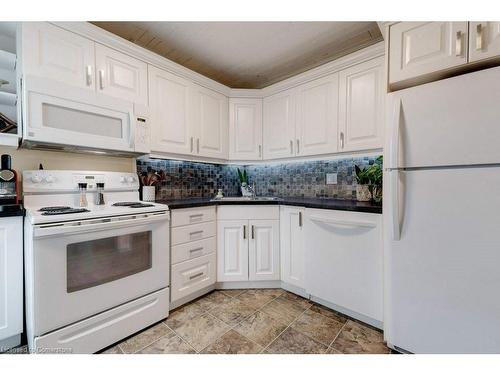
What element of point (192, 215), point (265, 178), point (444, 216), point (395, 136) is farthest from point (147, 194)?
point (444, 216)

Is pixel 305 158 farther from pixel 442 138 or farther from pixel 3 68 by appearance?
pixel 3 68

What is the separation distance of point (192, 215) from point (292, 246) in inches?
37.3

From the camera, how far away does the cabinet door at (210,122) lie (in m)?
2.20

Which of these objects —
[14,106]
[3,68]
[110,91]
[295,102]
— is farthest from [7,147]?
[295,102]

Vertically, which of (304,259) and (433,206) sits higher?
(433,206)

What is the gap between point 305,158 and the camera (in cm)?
221

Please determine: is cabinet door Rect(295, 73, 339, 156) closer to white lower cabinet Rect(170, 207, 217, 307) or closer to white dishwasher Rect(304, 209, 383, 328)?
white dishwasher Rect(304, 209, 383, 328)

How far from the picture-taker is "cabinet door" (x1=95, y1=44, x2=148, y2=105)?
1.57 metres

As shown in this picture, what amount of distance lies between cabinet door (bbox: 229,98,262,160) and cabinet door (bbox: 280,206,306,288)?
0.83m

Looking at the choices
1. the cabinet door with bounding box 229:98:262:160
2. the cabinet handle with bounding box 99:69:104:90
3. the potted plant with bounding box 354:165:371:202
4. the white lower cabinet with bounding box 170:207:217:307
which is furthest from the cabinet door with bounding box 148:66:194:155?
the potted plant with bounding box 354:165:371:202

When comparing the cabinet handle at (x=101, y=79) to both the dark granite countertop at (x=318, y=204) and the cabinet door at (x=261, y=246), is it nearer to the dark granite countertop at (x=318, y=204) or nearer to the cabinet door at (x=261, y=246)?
the dark granite countertop at (x=318, y=204)

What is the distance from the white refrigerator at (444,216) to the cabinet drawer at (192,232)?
1384 millimetres

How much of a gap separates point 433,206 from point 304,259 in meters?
1.03

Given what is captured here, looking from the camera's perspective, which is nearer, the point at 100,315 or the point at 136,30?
the point at 100,315
